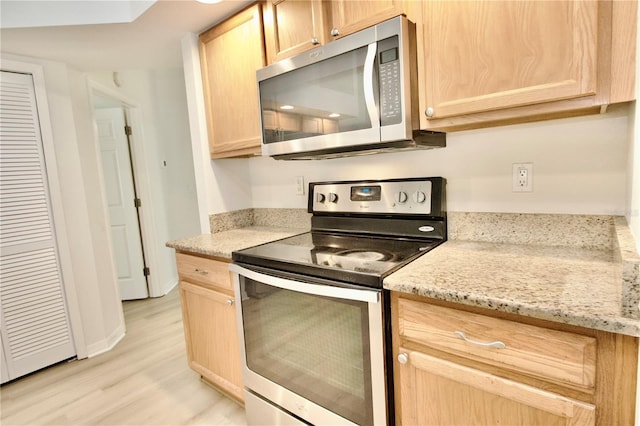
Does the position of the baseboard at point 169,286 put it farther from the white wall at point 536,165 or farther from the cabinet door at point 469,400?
the cabinet door at point 469,400

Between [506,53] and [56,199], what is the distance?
2720 mm

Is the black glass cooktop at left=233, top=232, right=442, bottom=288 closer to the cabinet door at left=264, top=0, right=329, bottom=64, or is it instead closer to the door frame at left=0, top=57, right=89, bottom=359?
the cabinet door at left=264, top=0, right=329, bottom=64

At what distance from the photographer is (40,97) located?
7.53ft

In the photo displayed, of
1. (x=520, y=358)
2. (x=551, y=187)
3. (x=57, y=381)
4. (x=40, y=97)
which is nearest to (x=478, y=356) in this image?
(x=520, y=358)

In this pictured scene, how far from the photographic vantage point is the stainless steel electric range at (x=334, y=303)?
116 centimetres

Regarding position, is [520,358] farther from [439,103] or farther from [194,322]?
[194,322]

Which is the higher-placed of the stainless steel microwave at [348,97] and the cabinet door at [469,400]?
the stainless steel microwave at [348,97]

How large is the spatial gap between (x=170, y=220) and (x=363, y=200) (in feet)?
9.89

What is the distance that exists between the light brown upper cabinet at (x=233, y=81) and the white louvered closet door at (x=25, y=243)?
3.98 feet

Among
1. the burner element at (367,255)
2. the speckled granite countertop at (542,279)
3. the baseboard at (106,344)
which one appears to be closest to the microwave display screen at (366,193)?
the burner element at (367,255)

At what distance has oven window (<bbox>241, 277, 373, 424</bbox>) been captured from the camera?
120 centimetres

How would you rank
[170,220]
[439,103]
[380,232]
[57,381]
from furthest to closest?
[170,220] < [57,381] < [380,232] < [439,103]

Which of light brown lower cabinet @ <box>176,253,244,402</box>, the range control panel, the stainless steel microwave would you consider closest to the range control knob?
the range control panel

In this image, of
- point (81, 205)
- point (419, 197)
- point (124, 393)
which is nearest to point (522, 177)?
point (419, 197)
